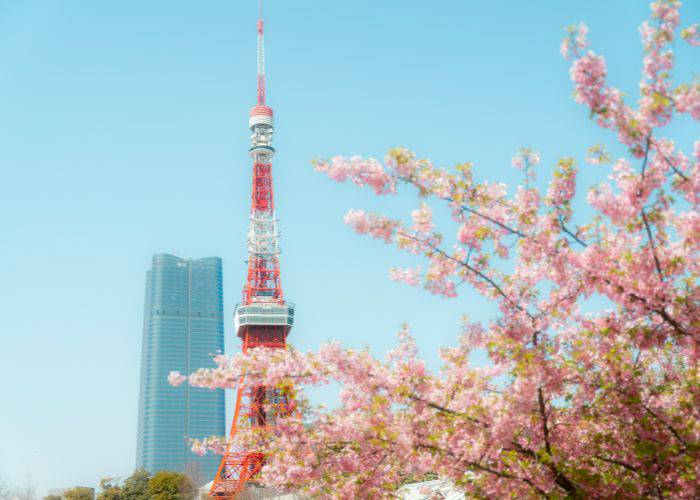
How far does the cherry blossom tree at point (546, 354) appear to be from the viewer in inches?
235

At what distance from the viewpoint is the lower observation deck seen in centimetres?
5884

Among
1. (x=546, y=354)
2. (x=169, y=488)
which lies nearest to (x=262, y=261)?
(x=169, y=488)

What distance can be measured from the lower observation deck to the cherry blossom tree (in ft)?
170

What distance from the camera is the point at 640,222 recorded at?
6.09 meters

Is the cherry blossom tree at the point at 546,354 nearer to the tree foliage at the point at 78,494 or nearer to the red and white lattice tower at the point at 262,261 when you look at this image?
the red and white lattice tower at the point at 262,261

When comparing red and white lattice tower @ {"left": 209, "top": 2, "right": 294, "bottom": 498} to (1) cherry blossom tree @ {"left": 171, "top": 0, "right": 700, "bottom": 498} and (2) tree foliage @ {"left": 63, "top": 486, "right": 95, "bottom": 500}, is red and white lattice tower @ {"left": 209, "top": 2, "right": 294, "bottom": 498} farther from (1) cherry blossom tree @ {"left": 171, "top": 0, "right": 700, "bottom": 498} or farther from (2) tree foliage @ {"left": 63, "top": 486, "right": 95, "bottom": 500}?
Answer: (1) cherry blossom tree @ {"left": 171, "top": 0, "right": 700, "bottom": 498}

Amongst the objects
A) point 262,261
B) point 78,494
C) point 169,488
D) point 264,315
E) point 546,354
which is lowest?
point 546,354

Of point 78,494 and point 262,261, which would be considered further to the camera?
point 262,261

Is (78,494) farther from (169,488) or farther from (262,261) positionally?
(262,261)

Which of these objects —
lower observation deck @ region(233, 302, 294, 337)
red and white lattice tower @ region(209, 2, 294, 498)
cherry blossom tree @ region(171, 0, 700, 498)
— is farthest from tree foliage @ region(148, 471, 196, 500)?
cherry blossom tree @ region(171, 0, 700, 498)

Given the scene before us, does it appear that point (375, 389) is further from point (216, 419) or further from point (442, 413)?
point (216, 419)

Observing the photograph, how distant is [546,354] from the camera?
6.39 metres

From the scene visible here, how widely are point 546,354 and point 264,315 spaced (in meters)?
53.7

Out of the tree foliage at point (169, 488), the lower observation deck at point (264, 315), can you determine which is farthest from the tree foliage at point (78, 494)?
the lower observation deck at point (264, 315)
